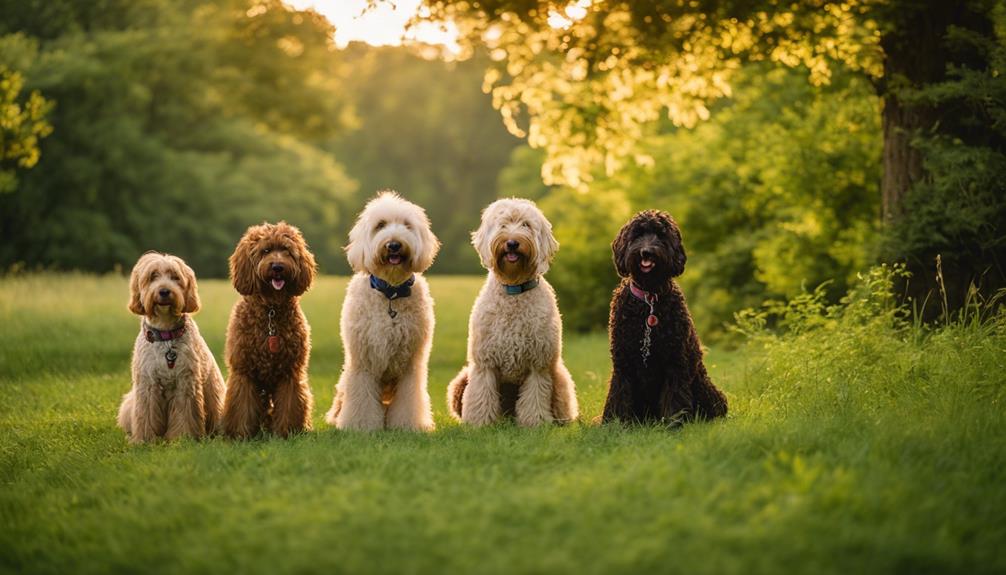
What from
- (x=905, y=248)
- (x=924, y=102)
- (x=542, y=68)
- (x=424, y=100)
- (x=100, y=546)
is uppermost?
→ (x=424, y=100)

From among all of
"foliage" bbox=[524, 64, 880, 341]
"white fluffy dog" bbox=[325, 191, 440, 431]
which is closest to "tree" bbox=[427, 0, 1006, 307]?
"foliage" bbox=[524, 64, 880, 341]

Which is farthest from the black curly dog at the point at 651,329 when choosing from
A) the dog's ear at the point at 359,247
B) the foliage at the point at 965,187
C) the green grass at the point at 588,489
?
the foliage at the point at 965,187

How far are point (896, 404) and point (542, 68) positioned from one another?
7.68m

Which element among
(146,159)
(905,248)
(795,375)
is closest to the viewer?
(795,375)

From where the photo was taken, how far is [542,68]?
13.3 m

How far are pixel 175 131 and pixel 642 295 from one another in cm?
3650

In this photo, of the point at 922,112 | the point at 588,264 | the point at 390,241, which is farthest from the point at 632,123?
the point at 390,241

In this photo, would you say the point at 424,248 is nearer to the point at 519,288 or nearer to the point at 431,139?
the point at 519,288

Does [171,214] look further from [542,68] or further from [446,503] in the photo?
[446,503]

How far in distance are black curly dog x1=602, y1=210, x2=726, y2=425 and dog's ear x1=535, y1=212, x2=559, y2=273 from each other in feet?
1.86

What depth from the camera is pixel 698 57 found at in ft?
40.1

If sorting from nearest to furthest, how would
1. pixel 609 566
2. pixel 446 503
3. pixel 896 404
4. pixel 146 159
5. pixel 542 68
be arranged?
pixel 609 566 < pixel 446 503 < pixel 896 404 < pixel 542 68 < pixel 146 159

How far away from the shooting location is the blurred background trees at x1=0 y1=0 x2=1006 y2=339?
1023 centimetres

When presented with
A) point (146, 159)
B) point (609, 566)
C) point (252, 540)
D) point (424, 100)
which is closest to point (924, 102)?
point (609, 566)
